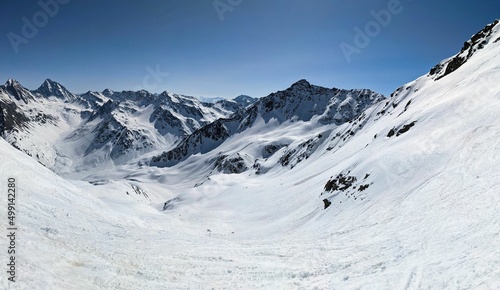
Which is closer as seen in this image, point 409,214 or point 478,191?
point 478,191

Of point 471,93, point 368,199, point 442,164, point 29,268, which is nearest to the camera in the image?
point 29,268

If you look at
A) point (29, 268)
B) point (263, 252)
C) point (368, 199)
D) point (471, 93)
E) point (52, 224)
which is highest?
point (52, 224)

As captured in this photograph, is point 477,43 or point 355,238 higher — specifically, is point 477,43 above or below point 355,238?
above

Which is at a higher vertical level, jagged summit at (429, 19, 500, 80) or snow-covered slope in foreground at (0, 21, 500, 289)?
jagged summit at (429, 19, 500, 80)

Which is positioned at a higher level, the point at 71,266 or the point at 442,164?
the point at 71,266

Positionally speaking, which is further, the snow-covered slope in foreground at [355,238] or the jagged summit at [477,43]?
the jagged summit at [477,43]

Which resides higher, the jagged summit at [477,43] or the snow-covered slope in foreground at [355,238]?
the jagged summit at [477,43]

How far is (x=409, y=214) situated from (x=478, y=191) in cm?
412

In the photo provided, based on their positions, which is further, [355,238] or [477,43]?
[477,43]

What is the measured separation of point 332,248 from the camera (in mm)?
A: 18438

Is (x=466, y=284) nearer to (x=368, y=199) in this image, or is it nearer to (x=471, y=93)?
(x=368, y=199)

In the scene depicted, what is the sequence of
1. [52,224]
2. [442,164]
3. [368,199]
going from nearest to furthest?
[52,224] < [442,164] < [368,199]

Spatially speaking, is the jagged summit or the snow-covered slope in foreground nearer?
the snow-covered slope in foreground

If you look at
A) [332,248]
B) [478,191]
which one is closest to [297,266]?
[332,248]
